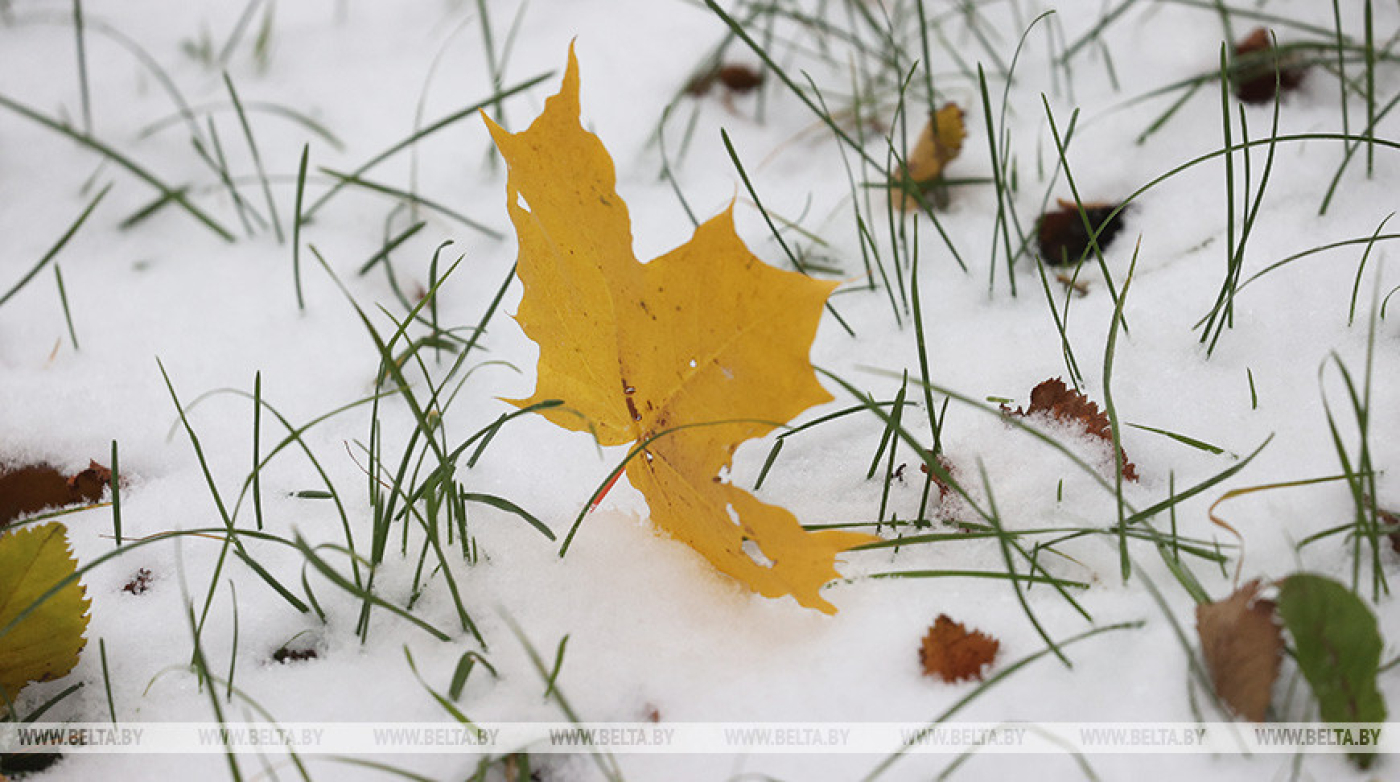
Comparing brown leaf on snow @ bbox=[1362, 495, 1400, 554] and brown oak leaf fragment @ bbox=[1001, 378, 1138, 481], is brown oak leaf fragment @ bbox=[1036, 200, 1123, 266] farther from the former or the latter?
brown leaf on snow @ bbox=[1362, 495, 1400, 554]

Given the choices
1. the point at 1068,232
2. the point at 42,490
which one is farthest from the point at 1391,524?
the point at 42,490

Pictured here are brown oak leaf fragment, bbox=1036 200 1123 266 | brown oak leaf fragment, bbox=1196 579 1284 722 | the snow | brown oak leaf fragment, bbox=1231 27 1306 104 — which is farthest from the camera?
brown oak leaf fragment, bbox=1231 27 1306 104

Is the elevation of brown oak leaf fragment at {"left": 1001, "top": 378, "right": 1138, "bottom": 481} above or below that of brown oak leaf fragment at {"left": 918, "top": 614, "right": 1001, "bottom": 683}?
above

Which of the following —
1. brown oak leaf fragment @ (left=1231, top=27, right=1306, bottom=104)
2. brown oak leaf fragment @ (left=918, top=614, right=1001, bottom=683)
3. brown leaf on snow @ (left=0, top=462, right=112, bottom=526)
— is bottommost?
brown oak leaf fragment @ (left=918, top=614, right=1001, bottom=683)

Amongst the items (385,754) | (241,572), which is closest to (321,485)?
(241,572)

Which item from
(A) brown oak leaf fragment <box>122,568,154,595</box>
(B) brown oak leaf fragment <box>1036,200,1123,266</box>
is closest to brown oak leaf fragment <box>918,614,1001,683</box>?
(B) brown oak leaf fragment <box>1036,200,1123,266</box>

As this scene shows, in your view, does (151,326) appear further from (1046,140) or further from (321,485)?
(1046,140)

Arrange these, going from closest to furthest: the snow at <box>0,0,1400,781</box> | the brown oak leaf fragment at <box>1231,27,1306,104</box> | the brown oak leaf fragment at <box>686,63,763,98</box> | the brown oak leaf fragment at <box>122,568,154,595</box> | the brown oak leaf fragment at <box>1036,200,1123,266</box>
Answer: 1. the snow at <box>0,0,1400,781</box>
2. the brown oak leaf fragment at <box>122,568,154,595</box>
3. the brown oak leaf fragment at <box>1036,200,1123,266</box>
4. the brown oak leaf fragment at <box>1231,27,1306,104</box>
5. the brown oak leaf fragment at <box>686,63,763,98</box>

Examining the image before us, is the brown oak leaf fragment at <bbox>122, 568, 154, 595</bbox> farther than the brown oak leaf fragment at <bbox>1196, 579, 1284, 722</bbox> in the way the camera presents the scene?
Yes
